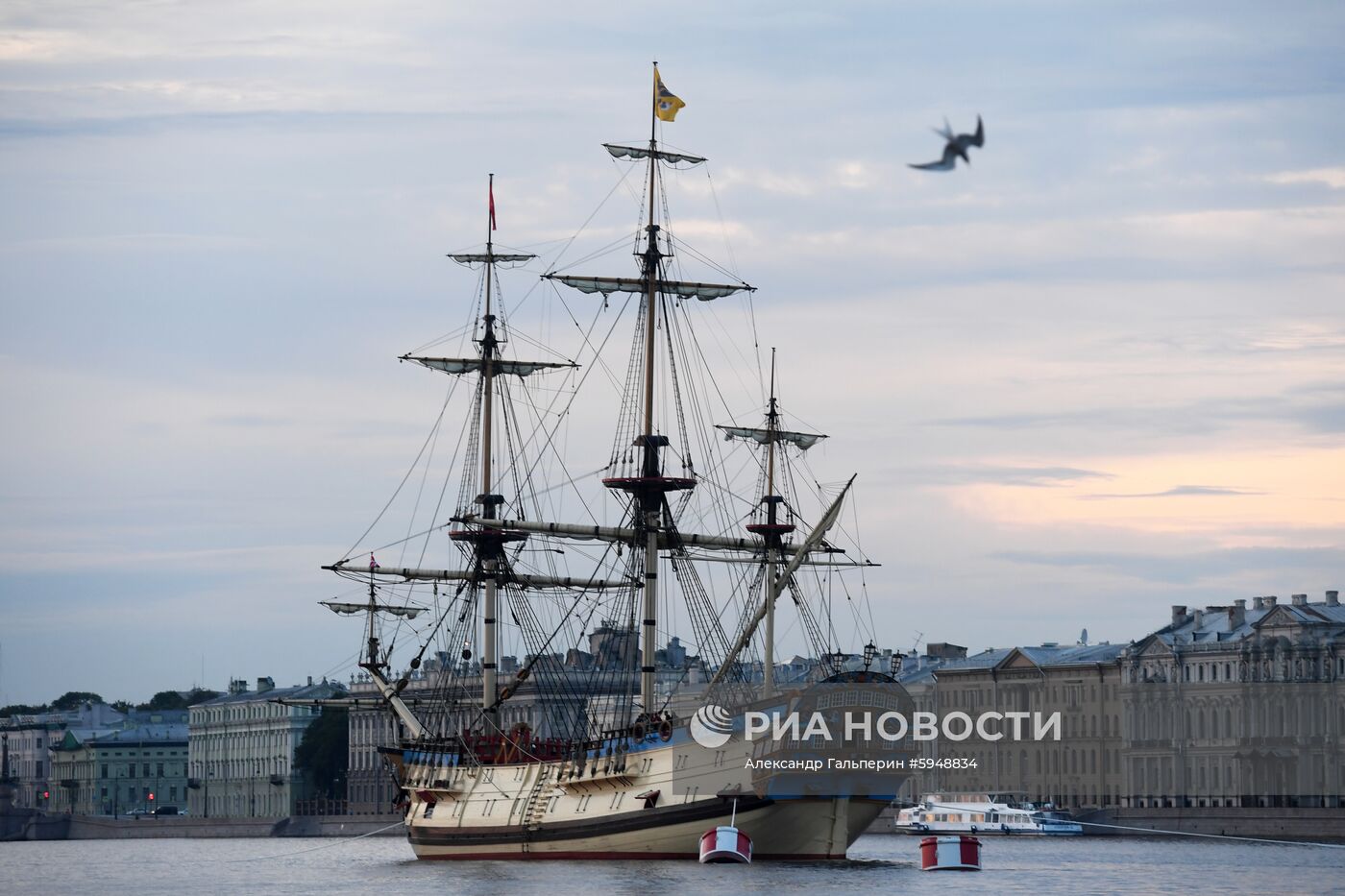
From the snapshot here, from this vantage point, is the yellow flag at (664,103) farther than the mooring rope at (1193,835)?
No

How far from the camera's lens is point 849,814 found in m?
66.2

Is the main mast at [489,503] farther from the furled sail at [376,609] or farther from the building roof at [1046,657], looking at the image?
the building roof at [1046,657]

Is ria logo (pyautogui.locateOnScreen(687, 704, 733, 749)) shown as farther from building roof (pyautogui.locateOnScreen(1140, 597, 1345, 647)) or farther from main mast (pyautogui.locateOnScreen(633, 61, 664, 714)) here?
building roof (pyautogui.locateOnScreen(1140, 597, 1345, 647))

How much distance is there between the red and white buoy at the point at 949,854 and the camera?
69.2m

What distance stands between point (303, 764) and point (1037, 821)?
7576 cm

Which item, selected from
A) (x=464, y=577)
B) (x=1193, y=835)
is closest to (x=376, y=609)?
(x=464, y=577)

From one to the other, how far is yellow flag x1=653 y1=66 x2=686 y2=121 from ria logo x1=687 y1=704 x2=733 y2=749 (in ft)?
53.4

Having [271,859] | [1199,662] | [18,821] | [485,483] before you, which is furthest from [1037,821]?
[18,821]

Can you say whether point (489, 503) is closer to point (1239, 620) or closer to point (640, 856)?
point (640, 856)

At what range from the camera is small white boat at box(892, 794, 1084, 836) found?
384ft

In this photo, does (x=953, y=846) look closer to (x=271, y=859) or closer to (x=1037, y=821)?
(x=271, y=859)

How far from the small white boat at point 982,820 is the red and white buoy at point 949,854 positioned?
152 feet

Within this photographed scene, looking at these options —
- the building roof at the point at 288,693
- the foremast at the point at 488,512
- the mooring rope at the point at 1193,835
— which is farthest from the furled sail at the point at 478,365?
the building roof at the point at 288,693

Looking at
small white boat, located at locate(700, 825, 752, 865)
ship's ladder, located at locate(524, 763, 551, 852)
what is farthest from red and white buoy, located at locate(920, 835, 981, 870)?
ship's ladder, located at locate(524, 763, 551, 852)
